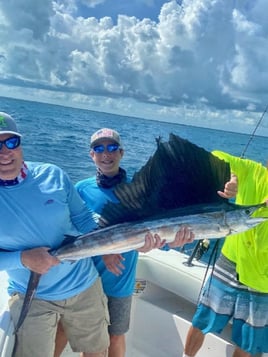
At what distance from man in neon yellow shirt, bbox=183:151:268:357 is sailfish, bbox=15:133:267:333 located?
0.39m

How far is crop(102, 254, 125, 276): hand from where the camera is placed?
178 centimetres

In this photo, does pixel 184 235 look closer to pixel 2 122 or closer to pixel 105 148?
pixel 105 148

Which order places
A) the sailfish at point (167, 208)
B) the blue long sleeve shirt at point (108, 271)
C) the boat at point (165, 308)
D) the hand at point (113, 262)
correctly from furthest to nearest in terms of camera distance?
the boat at point (165, 308) < the blue long sleeve shirt at point (108, 271) < the hand at point (113, 262) < the sailfish at point (167, 208)

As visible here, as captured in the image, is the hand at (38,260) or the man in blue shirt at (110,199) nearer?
the hand at (38,260)

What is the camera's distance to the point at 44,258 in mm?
1548

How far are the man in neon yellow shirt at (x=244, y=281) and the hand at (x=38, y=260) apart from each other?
90cm

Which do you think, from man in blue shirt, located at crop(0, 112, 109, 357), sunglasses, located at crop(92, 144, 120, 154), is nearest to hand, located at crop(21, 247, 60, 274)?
man in blue shirt, located at crop(0, 112, 109, 357)

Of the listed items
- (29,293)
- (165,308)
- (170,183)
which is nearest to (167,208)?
(170,183)

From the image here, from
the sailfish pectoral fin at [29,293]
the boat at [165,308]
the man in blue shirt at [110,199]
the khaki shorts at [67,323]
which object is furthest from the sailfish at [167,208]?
the boat at [165,308]

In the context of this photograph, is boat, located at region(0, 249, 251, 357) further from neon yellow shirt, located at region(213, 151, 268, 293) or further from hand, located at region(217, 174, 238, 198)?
hand, located at region(217, 174, 238, 198)

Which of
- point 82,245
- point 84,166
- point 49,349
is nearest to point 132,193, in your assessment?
point 82,245

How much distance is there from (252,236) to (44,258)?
103 cm

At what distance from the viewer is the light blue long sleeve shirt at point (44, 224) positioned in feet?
5.19

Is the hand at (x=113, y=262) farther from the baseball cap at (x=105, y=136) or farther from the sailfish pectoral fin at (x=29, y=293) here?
the baseball cap at (x=105, y=136)
